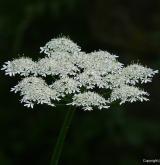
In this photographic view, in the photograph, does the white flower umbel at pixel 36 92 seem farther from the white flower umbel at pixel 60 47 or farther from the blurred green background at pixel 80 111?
the blurred green background at pixel 80 111

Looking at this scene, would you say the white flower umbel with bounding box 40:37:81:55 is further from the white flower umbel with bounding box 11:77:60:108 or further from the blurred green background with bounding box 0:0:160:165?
the blurred green background with bounding box 0:0:160:165

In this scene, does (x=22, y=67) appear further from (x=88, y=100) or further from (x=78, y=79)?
(x=88, y=100)

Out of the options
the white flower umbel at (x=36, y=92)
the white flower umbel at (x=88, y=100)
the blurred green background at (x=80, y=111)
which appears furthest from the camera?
the blurred green background at (x=80, y=111)

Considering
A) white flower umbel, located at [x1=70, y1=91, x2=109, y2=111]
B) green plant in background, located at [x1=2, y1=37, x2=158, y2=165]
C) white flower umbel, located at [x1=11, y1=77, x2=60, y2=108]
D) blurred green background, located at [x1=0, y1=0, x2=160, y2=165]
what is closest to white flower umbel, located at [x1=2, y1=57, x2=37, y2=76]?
green plant in background, located at [x1=2, y1=37, x2=158, y2=165]

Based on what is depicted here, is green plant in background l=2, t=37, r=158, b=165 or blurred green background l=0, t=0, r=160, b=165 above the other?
blurred green background l=0, t=0, r=160, b=165

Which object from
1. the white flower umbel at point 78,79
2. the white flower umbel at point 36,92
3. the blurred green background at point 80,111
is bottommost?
the white flower umbel at point 36,92

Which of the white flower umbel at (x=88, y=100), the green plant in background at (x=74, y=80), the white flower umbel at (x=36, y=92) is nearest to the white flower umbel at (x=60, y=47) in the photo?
the green plant in background at (x=74, y=80)

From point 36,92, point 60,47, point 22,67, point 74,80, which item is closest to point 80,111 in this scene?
point 60,47

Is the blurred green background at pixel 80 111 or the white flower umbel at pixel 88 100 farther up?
the blurred green background at pixel 80 111
